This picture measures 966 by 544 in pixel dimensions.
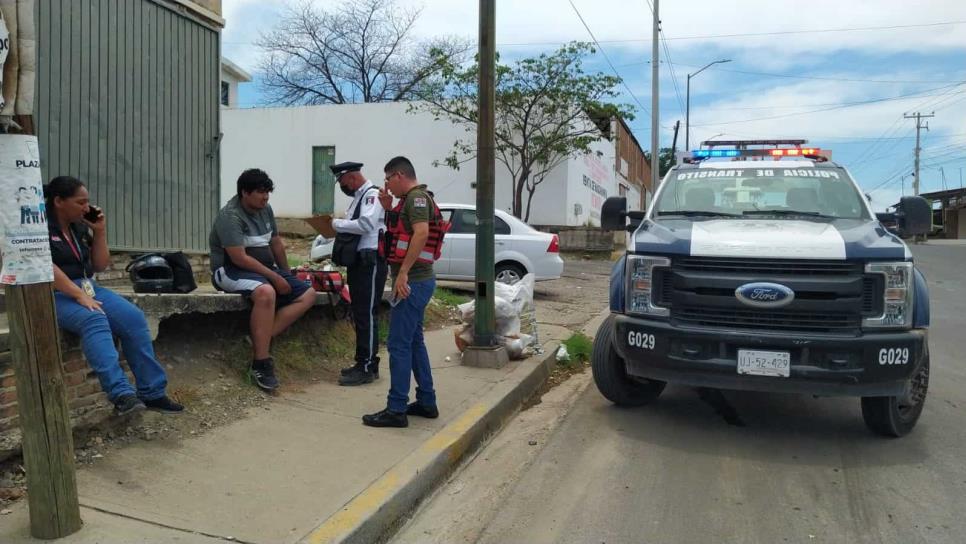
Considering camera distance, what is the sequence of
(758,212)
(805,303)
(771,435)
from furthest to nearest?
(758,212)
(771,435)
(805,303)

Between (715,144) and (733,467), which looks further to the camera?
(715,144)

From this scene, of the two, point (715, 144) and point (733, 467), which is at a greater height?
point (715, 144)

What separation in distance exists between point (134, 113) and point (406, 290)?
4.65m

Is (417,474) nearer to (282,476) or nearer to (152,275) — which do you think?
(282,476)

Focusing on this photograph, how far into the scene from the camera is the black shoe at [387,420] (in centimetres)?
480

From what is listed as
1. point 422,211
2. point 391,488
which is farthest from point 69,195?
point 391,488

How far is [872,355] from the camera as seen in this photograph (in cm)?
444

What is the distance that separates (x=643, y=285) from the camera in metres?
4.93

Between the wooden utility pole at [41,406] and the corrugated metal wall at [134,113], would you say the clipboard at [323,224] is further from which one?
the wooden utility pole at [41,406]

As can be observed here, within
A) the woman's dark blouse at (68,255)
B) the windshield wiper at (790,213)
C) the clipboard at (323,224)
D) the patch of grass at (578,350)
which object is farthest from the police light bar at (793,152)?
the woman's dark blouse at (68,255)

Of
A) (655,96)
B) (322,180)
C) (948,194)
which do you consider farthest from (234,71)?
(948,194)

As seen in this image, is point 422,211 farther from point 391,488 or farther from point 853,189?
point 853,189

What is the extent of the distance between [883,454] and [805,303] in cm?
118

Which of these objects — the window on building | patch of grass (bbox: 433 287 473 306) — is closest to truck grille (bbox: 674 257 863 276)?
patch of grass (bbox: 433 287 473 306)
